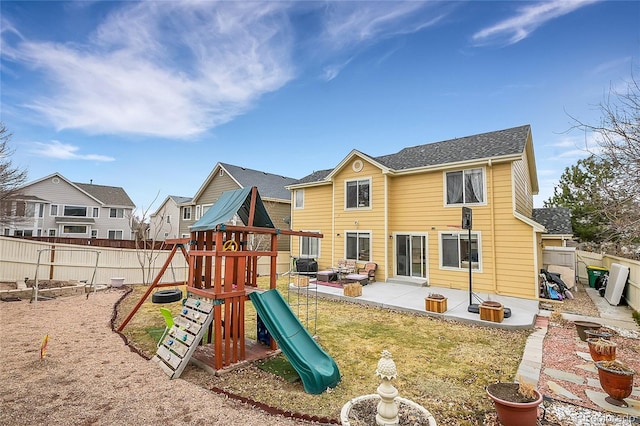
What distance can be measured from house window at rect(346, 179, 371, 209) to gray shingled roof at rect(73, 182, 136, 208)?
2995 cm

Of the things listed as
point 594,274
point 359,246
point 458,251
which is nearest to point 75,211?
point 359,246

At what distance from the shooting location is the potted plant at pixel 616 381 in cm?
358

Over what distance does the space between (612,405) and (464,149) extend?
10.4 m

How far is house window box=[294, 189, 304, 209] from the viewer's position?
54.2ft

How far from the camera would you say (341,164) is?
14156 mm

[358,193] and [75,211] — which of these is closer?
[358,193]

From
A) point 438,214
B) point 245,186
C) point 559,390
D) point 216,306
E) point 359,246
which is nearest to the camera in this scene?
point 559,390

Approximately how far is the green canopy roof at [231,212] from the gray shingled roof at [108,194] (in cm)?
3292

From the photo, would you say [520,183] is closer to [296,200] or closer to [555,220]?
[555,220]

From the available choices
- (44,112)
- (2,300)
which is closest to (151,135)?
(44,112)

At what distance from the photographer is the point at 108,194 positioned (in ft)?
107

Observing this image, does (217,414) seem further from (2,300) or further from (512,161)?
(512,161)

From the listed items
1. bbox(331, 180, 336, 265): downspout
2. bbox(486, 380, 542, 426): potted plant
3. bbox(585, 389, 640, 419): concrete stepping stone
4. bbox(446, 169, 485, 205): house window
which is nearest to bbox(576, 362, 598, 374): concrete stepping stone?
bbox(585, 389, 640, 419): concrete stepping stone

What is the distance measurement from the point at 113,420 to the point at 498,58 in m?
13.6
